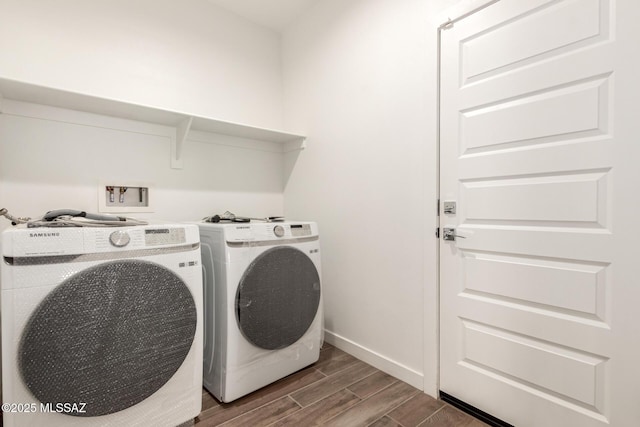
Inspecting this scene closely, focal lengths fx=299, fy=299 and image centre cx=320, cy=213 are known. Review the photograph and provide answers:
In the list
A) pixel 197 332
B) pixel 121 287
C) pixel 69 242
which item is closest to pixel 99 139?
pixel 69 242

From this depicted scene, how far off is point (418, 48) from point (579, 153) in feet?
3.03

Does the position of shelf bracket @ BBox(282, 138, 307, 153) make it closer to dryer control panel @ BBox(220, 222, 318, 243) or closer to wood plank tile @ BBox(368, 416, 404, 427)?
dryer control panel @ BBox(220, 222, 318, 243)

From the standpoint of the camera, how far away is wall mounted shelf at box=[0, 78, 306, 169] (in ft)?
4.82

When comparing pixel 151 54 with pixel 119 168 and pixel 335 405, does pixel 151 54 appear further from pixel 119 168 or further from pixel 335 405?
pixel 335 405

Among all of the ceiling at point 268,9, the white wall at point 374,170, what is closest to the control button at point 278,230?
the white wall at point 374,170

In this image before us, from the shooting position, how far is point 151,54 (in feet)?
6.48

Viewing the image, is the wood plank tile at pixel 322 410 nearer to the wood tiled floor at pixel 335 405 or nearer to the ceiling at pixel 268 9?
the wood tiled floor at pixel 335 405

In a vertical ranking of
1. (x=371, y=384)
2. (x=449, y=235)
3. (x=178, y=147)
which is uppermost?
(x=178, y=147)

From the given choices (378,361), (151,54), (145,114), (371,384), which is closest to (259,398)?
(371,384)

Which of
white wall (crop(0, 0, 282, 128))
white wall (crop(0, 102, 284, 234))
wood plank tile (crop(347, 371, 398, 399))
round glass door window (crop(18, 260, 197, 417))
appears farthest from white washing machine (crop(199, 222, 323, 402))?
white wall (crop(0, 0, 282, 128))

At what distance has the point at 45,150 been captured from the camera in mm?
1628

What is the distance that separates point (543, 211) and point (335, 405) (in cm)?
129

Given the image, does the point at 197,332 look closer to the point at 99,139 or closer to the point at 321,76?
the point at 99,139

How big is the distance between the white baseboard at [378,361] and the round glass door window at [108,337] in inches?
43.5
